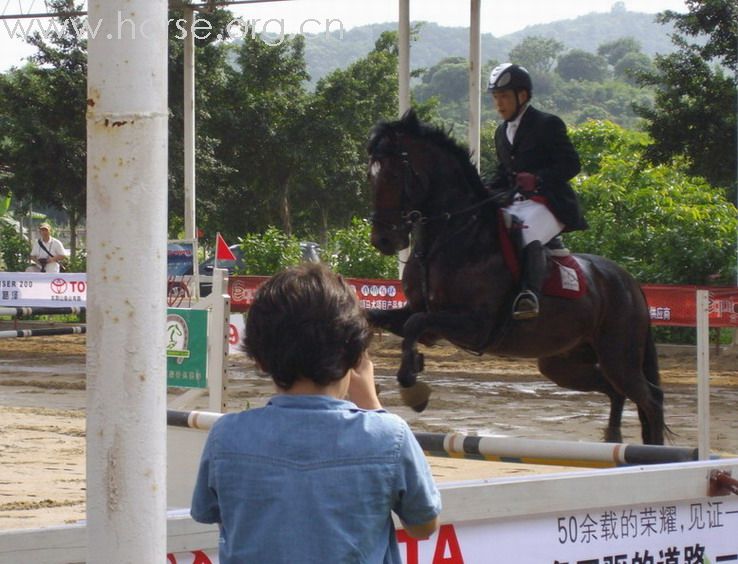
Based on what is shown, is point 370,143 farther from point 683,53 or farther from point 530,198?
point 683,53

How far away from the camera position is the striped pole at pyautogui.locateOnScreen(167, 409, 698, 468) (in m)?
5.07

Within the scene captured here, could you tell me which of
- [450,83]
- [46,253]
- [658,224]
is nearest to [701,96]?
[658,224]

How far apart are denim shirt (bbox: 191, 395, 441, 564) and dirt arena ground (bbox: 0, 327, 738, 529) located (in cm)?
431

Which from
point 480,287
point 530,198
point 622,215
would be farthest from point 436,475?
point 622,215

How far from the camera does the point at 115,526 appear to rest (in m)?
2.40

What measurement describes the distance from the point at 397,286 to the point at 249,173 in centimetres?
2244

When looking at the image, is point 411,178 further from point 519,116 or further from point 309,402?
point 309,402

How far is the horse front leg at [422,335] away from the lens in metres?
7.54

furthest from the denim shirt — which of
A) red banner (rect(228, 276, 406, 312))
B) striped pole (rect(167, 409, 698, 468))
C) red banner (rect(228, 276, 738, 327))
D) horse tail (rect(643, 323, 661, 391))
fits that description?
red banner (rect(228, 276, 406, 312))

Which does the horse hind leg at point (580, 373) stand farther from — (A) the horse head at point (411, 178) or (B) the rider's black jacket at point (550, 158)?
(A) the horse head at point (411, 178)

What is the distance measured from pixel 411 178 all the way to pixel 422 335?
3.38 feet

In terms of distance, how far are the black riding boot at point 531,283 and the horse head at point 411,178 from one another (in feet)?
1.71

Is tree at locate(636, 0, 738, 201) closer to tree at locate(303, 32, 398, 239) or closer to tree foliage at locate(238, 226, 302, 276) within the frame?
tree foliage at locate(238, 226, 302, 276)

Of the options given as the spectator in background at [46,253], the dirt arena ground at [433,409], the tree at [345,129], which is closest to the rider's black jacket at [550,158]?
the dirt arena ground at [433,409]
